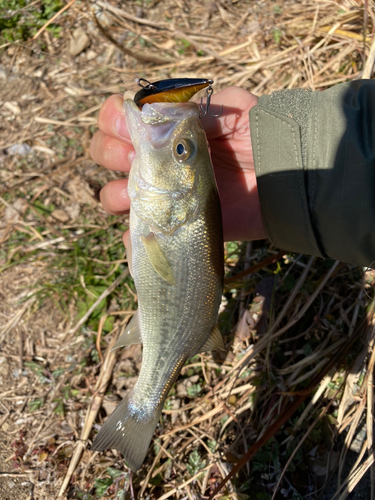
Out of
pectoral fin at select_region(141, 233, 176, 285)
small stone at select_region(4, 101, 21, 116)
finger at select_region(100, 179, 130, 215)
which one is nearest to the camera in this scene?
pectoral fin at select_region(141, 233, 176, 285)

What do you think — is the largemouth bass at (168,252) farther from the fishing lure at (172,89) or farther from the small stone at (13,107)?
the small stone at (13,107)

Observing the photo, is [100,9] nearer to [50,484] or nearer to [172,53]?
[172,53]

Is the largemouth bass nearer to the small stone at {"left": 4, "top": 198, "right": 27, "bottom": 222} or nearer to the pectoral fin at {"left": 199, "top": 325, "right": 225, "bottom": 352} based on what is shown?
the pectoral fin at {"left": 199, "top": 325, "right": 225, "bottom": 352}

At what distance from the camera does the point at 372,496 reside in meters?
2.82

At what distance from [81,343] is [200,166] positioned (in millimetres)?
2360

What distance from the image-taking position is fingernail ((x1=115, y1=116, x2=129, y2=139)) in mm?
2641

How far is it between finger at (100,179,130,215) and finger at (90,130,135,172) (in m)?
0.13

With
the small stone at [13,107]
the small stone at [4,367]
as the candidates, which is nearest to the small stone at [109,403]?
the small stone at [4,367]

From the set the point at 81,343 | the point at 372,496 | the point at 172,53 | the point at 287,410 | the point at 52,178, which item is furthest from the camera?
the point at 172,53

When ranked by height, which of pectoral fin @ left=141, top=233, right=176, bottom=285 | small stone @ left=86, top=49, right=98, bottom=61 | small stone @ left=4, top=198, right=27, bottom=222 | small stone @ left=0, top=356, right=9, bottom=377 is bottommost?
small stone @ left=0, top=356, right=9, bottom=377

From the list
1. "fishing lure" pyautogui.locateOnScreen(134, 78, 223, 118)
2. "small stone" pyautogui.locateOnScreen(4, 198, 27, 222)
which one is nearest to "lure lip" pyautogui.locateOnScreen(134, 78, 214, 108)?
"fishing lure" pyautogui.locateOnScreen(134, 78, 223, 118)

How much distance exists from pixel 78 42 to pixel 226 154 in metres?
3.40

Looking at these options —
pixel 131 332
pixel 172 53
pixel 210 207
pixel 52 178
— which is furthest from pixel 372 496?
pixel 172 53

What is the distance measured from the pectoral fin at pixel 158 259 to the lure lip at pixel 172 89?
0.80 m
